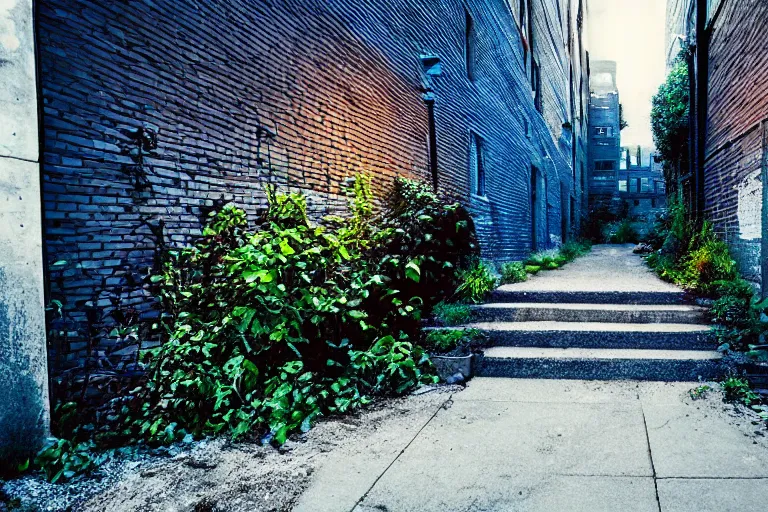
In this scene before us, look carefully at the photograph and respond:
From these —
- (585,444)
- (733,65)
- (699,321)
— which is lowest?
(585,444)

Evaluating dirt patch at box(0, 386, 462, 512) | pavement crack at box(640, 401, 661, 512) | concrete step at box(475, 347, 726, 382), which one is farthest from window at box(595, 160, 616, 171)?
dirt patch at box(0, 386, 462, 512)

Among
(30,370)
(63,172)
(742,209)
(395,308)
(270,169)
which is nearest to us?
(30,370)

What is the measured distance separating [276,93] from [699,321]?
15.8ft

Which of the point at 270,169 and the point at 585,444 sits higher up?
the point at 270,169

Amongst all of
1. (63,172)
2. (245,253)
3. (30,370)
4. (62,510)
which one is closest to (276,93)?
(245,253)

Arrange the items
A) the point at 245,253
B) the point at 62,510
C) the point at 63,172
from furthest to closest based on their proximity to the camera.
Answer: the point at 245,253, the point at 63,172, the point at 62,510

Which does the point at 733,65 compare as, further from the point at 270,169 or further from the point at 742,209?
the point at 270,169

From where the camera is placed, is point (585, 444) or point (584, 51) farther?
point (584, 51)

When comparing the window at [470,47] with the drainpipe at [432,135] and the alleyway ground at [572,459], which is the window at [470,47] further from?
the alleyway ground at [572,459]

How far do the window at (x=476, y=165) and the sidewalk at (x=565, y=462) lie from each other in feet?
21.9

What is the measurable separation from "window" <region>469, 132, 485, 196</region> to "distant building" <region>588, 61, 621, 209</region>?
2179cm

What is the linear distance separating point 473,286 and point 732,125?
4.11 meters

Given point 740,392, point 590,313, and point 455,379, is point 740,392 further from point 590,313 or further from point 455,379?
point 455,379

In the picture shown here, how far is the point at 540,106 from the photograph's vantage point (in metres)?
16.8
